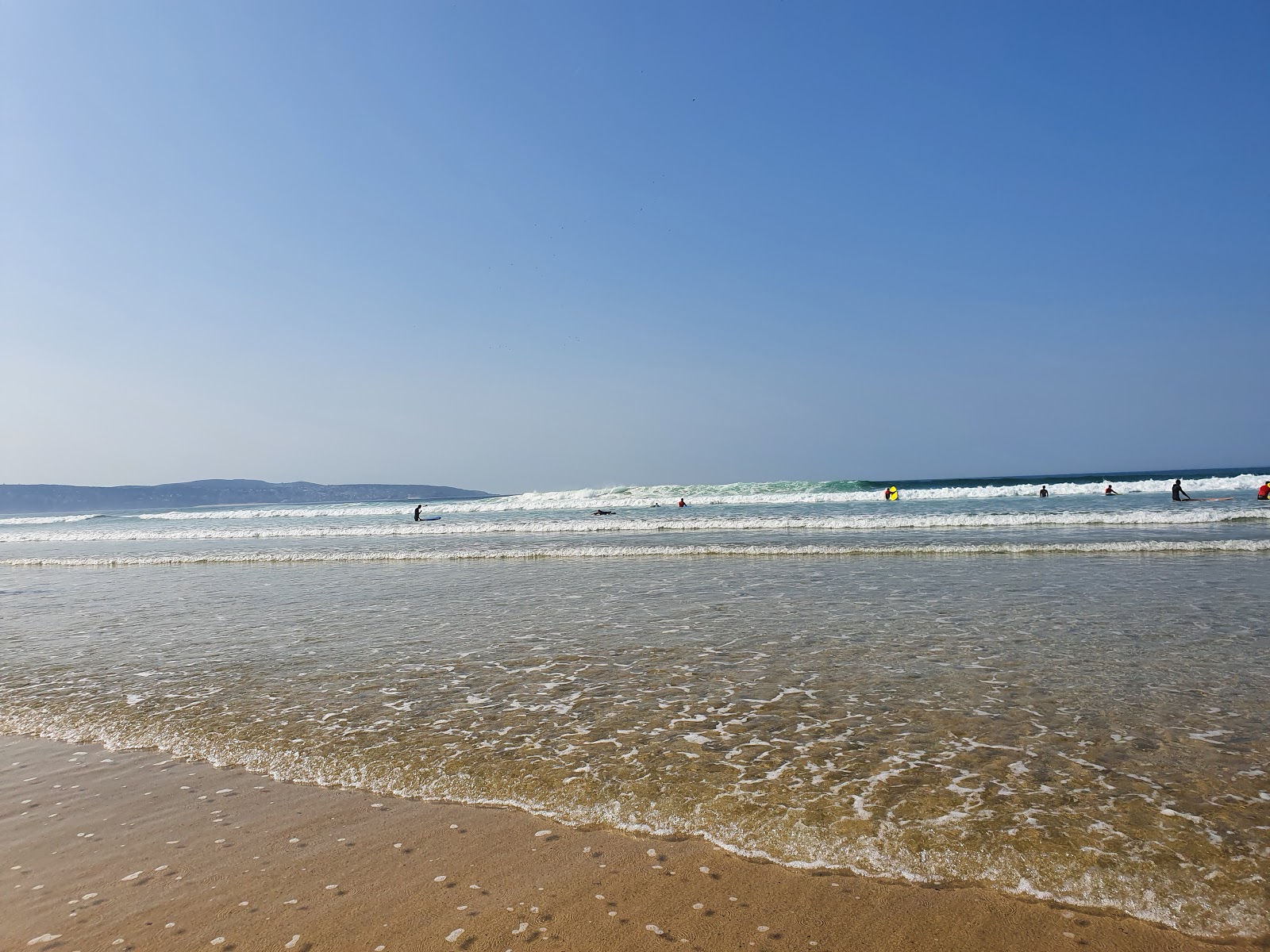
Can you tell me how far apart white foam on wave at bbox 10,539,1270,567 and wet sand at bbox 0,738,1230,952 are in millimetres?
15981

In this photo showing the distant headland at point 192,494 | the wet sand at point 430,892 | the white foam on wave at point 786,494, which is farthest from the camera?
the distant headland at point 192,494

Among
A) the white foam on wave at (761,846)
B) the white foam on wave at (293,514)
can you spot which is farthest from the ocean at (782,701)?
the white foam on wave at (293,514)

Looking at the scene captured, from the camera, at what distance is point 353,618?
11602mm

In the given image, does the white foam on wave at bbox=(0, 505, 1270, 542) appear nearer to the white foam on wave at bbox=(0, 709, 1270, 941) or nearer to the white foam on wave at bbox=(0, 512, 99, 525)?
the white foam on wave at bbox=(0, 709, 1270, 941)

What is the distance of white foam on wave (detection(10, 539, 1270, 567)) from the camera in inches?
703

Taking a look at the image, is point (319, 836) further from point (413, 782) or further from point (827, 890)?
point (827, 890)

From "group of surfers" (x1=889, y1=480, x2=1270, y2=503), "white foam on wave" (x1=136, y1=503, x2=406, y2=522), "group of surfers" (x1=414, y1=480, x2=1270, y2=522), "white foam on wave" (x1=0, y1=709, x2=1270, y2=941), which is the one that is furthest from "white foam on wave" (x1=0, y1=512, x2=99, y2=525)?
"white foam on wave" (x1=0, y1=709, x2=1270, y2=941)

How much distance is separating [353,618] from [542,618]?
10.2 ft

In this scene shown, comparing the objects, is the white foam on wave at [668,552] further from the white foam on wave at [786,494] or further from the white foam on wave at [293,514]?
the white foam on wave at [293,514]

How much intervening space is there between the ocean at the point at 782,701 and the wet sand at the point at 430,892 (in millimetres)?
214

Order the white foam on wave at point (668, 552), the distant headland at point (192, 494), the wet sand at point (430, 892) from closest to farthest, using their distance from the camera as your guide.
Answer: the wet sand at point (430, 892), the white foam on wave at point (668, 552), the distant headland at point (192, 494)

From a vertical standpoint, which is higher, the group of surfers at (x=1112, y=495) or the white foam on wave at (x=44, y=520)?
the group of surfers at (x=1112, y=495)

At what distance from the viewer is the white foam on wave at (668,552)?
17859mm

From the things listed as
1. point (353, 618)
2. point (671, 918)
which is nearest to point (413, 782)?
point (671, 918)
